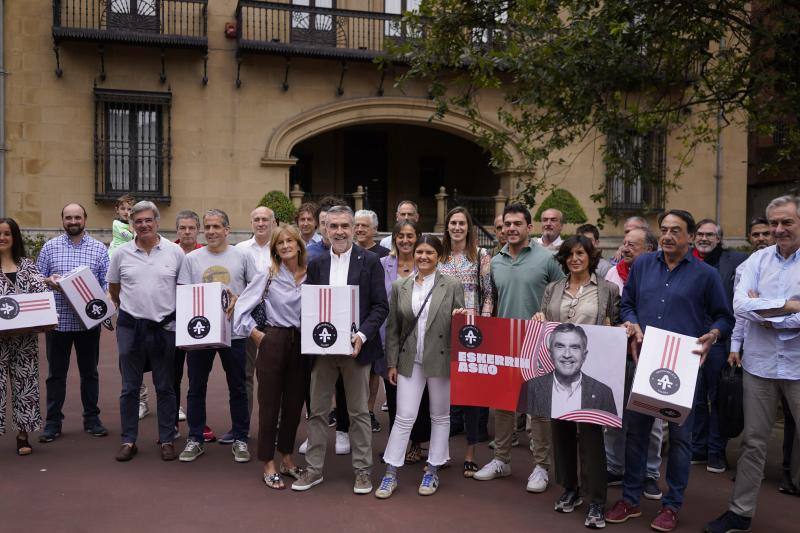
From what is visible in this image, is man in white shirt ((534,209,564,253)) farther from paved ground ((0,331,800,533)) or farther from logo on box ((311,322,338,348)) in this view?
logo on box ((311,322,338,348))

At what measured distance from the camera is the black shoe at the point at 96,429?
24.4 ft

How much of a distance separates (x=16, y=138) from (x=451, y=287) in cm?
1522

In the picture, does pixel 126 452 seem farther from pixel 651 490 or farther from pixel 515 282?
pixel 651 490

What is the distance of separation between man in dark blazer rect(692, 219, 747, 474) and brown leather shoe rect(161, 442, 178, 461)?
453cm

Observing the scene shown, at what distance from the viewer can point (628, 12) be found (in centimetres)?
867

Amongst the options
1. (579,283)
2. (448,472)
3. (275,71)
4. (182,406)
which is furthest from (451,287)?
(275,71)

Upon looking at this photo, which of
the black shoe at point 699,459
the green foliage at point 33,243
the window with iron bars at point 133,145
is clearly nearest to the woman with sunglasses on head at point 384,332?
the black shoe at point 699,459

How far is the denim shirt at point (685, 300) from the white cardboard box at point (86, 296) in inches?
191

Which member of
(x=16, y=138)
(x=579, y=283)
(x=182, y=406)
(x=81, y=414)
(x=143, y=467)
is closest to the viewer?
(x=579, y=283)

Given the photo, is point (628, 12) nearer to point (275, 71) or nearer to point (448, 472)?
point (448, 472)

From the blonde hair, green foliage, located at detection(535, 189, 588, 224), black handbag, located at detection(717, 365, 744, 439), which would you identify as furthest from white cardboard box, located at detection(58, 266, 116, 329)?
green foliage, located at detection(535, 189, 588, 224)

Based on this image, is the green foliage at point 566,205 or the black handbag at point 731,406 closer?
the black handbag at point 731,406

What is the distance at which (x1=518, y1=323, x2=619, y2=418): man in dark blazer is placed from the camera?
5.32 meters

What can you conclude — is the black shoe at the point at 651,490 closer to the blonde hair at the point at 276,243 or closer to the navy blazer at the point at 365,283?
the navy blazer at the point at 365,283
